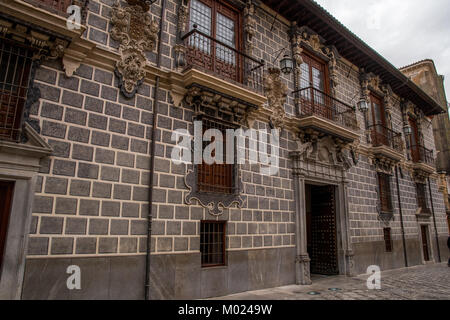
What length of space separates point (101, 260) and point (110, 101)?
9.50ft

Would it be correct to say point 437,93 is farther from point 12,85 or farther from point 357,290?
point 12,85

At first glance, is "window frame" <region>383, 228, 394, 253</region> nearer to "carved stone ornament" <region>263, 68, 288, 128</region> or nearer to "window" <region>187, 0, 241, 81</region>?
"carved stone ornament" <region>263, 68, 288, 128</region>

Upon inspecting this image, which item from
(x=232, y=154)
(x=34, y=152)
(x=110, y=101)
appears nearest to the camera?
(x=34, y=152)

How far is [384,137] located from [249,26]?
28.4 feet

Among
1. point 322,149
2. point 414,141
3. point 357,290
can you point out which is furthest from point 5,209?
point 414,141

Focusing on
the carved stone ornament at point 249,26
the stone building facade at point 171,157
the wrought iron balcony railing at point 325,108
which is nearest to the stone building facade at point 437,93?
the stone building facade at point 171,157

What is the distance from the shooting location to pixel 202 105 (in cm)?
723

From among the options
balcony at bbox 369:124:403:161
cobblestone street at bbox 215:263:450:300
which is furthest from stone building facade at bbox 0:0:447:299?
balcony at bbox 369:124:403:161

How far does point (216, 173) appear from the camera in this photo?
24.4 feet

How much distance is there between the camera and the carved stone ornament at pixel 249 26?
875cm

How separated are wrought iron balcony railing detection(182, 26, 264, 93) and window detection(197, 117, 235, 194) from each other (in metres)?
1.17

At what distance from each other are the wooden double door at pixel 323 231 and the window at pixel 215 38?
555cm

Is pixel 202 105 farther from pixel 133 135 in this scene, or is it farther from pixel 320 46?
pixel 320 46

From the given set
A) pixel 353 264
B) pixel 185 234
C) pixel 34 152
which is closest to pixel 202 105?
pixel 185 234
